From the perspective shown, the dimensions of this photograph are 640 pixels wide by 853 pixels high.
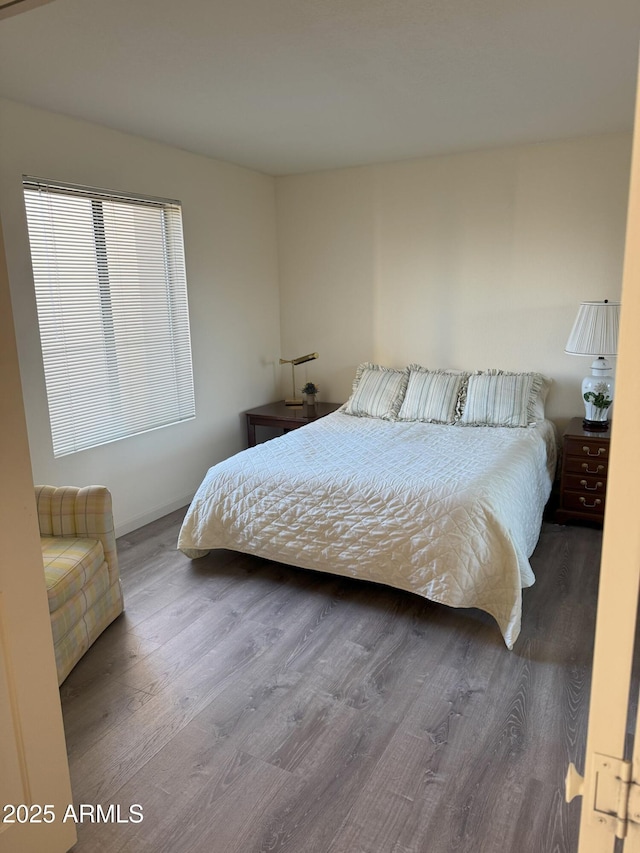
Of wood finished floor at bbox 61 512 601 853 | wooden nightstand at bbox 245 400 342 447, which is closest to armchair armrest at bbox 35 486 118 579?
wood finished floor at bbox 61 512 601 853

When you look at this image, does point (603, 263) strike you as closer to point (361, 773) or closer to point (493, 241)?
point (493, 241)

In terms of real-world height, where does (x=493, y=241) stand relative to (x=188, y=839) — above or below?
above

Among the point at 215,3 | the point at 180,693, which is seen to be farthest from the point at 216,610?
the point at 215,3

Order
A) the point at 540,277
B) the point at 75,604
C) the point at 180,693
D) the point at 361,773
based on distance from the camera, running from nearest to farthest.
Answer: the point at 361,773 → the point at 180,693 → the point at 75,604 → the point at 540,277

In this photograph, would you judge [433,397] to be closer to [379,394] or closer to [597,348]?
[379,394]

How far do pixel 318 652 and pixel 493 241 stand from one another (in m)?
3.11

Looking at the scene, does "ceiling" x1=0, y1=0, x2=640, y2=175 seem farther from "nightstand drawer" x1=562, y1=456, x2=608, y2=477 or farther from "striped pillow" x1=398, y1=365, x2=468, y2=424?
"nightstand drawer" x1=562, y1=456, x2=608, y2=477

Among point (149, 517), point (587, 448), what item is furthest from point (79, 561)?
point (587, 448)

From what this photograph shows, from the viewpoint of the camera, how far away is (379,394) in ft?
14.1

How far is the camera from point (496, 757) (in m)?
1.87

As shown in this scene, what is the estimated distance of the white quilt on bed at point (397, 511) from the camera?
2.54 metres

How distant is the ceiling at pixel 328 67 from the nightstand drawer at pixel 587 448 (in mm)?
1862

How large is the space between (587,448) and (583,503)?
36 centimetres

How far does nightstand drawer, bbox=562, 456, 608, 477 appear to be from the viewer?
353 centimetres
